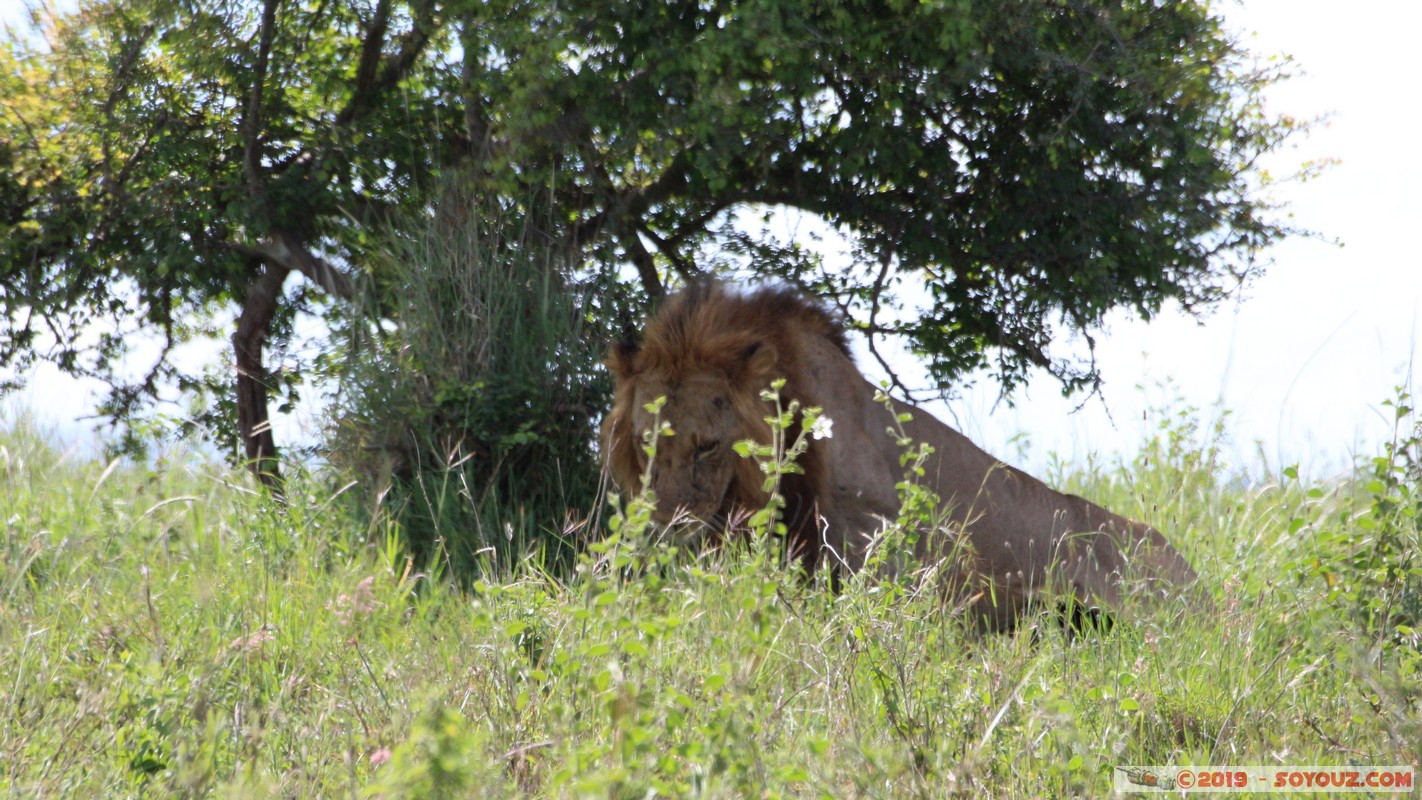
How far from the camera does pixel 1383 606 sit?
168 inches

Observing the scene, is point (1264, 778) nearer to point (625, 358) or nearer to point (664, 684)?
point (664, 684)

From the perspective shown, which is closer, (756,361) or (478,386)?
(756,361)

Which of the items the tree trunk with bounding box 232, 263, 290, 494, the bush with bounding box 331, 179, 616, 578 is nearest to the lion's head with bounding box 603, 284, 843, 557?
the bush with bounding box 331, 179, 616, 578

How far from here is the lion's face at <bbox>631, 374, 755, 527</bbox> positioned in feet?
18.5

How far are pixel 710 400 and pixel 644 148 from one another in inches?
98.0

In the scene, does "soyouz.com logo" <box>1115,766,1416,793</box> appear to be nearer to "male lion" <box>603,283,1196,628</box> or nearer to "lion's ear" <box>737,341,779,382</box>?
"male lion" <box>603,283,1196,628</box>

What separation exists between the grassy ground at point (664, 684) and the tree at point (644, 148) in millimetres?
2133

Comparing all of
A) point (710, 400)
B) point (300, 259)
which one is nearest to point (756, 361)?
point (710, 400)

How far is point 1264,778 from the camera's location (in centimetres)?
365

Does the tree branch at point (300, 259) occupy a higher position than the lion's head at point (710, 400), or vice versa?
the tree branch at point (300, 259)

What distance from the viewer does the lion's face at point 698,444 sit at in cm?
565

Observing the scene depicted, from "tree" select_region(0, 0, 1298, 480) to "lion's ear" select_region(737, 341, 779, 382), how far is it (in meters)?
1.83

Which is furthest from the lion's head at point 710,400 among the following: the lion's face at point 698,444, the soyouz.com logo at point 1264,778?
the soyouz.com logo at point 1264,778

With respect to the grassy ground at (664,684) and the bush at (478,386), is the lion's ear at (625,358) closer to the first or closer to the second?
the grassy ground at (664,684)
